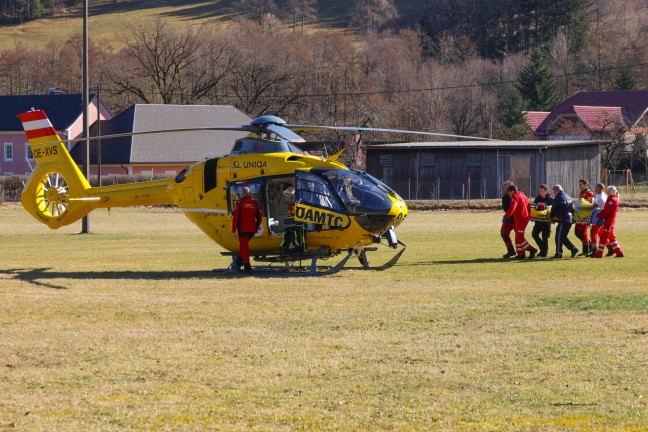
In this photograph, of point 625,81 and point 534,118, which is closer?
point 534,118

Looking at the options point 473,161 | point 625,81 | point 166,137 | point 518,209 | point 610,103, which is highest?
point 625,81

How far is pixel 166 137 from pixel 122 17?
10244cm

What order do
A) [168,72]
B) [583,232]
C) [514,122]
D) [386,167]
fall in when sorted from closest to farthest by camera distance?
[583,232] → [386,167] → [514,122] → [168,72]

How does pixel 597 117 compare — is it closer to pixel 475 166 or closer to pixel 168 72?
pixel 475 166

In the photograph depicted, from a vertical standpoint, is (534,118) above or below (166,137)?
above

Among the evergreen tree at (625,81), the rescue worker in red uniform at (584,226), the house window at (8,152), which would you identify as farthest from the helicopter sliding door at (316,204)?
the evergreen tree at (625,81)

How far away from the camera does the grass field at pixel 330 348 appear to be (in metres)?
9.21

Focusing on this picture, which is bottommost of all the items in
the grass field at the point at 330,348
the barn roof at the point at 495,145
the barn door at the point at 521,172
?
the grass field at the point at 330,348

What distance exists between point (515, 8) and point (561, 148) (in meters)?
81.5

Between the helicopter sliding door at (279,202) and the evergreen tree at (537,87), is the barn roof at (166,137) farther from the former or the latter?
the helicopter sliding door at (279,202)

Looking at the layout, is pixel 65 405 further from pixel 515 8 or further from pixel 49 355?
pixel 515 8

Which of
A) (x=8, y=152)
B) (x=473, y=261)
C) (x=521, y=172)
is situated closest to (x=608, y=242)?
(x=473, y=261)

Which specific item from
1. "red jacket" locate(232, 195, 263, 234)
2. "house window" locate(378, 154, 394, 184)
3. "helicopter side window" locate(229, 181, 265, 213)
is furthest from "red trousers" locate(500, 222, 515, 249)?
"house window" locate(378, 154, 394, 184)

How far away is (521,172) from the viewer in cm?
6538
